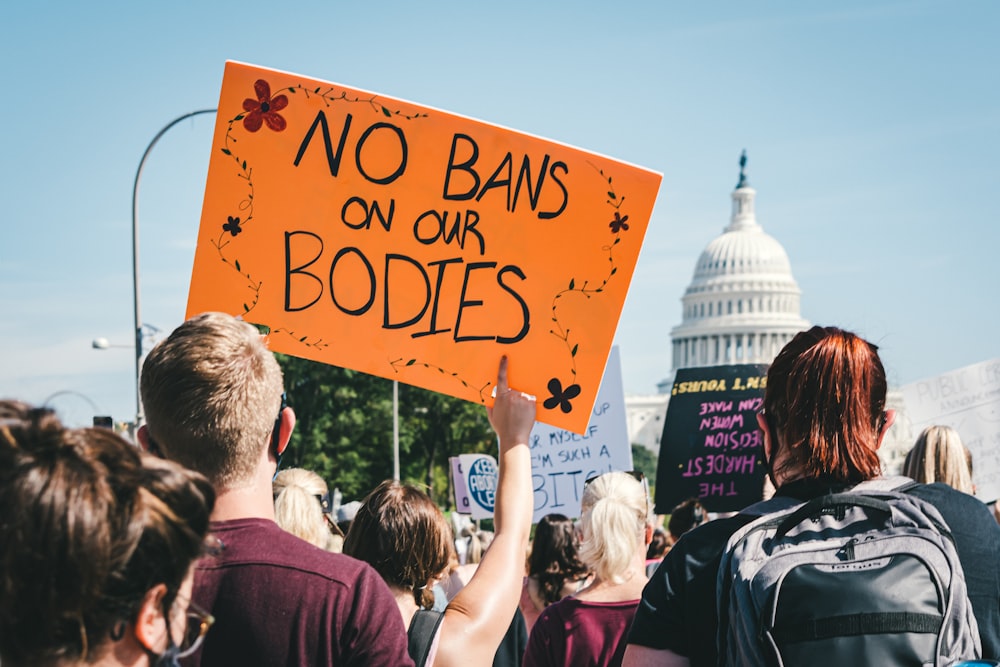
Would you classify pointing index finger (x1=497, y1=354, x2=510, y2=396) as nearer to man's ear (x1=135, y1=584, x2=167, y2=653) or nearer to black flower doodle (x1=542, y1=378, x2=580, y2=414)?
black flower doodle (x1=542, y1=378, x2=580, y2=414)

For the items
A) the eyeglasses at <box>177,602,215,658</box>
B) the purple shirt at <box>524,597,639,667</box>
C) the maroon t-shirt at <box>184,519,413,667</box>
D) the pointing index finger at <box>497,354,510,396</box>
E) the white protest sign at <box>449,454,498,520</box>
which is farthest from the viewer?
the white protest sign at <box>449,454,498,520</box>

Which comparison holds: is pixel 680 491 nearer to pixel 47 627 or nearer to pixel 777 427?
pixel 777 427

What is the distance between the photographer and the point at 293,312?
10.5ft

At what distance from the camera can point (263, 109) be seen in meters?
3.22

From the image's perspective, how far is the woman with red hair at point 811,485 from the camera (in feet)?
8.05

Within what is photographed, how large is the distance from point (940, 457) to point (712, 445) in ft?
16.0

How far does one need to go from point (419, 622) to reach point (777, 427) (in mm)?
1364

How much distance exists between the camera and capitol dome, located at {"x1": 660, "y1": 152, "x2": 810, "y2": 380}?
12162 centimetres

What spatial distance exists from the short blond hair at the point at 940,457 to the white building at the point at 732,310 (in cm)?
11619

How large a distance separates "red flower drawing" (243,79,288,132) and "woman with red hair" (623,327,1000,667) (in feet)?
4.91

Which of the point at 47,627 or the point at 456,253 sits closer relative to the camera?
the point at 47,627

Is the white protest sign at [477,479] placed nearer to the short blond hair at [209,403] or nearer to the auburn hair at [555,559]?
the auburn hair at [555,559]

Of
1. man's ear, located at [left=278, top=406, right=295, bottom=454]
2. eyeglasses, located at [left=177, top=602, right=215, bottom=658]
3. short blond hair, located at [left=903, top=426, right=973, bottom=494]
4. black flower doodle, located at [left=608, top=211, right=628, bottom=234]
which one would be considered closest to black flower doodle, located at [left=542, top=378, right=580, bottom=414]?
black flower doodle, located at [left=608, top=211, right=628, bottom=234]

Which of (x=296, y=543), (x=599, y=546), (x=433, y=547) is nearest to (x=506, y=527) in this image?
(x=296, y=543)
